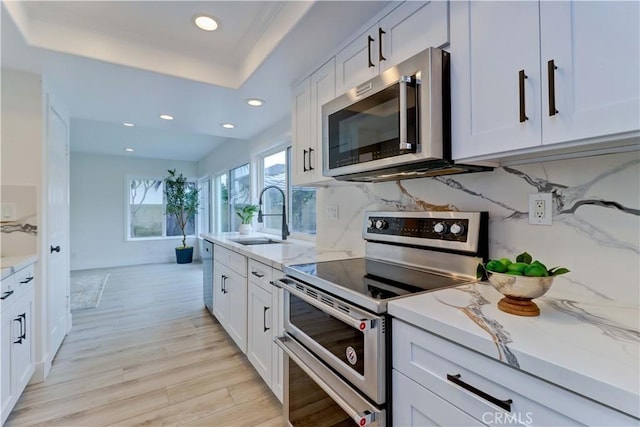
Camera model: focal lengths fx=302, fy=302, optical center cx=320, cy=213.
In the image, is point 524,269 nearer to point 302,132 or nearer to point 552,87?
point 552,87

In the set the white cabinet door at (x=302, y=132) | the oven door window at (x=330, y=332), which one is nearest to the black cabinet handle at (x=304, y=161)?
the white cabinet door at (x=302, y=132)

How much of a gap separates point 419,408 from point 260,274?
1279 millimetres

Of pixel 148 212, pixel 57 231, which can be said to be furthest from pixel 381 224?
pixel 148 212

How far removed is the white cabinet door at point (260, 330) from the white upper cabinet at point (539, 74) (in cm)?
140

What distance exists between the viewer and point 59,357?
96.4 inches

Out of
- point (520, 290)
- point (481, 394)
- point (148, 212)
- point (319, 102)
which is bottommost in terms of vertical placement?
point (481, 394)

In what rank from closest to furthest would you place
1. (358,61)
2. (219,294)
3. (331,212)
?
(358,61)
(331,212)
(219,294)

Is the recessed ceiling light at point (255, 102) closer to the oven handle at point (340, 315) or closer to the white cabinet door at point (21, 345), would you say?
the oven handle at point (340, 315)

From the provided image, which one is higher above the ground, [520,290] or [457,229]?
[457,229]

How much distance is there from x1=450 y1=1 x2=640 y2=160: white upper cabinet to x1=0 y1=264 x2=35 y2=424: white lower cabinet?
2409 millimetres

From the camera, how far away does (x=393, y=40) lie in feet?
4.51

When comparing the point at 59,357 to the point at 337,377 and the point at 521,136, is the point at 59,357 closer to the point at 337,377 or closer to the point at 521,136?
the point at 337,377

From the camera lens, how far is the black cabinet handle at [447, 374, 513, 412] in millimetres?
689

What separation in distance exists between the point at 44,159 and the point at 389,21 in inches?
98.1
